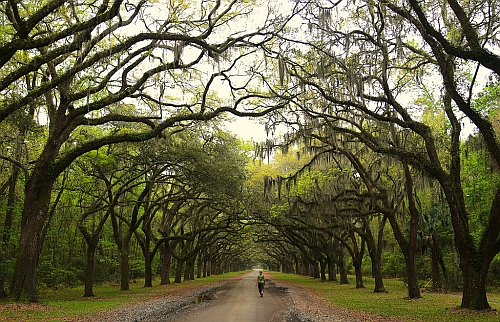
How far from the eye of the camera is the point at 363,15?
12555mm

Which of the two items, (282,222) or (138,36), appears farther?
(282,222)

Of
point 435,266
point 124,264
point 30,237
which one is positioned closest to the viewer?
point 30,237

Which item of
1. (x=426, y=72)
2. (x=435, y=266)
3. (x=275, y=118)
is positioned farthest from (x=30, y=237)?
(x=435, y=266)

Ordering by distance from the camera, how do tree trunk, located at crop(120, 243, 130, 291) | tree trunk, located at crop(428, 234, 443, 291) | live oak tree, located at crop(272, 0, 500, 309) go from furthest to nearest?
1. tree trunk, located at crop(428, 234, 443, 291)
2. tree trunk, located at crop(120, 243, 130, 291)
3. live oak tree, located at crop(272, 0, 500, 309)

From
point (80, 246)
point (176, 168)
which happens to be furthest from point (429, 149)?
point (80, 246)

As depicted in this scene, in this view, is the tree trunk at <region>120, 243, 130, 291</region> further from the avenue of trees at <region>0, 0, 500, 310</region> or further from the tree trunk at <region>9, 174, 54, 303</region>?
the tree trunk at <region>9, 174, 54, 303</region>

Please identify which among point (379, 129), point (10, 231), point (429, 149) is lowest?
point (10, 231)

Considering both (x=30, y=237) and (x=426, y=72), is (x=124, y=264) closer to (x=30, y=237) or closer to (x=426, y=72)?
(x=30, y=237)

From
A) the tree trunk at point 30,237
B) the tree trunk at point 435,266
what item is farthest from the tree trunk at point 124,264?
the tree trunk at point 435,266

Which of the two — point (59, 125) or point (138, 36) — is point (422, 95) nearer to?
point (138, 36)

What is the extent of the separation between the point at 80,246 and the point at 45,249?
6647 mm

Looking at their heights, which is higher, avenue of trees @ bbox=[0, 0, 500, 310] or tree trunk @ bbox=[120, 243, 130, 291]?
avenue of trees @ bbox=[0, 0, 500, 310]

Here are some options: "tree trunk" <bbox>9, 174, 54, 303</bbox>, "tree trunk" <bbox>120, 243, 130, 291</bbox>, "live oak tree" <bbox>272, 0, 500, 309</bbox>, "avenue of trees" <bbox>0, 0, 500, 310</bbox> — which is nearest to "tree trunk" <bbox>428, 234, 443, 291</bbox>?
"avenue of trees" <bbox>0, 0, 500, 310</bbox>

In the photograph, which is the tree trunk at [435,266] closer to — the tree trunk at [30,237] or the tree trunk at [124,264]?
the tree trunk at [124,264]
